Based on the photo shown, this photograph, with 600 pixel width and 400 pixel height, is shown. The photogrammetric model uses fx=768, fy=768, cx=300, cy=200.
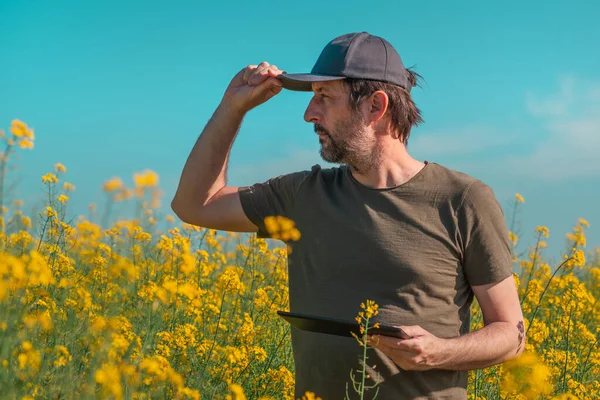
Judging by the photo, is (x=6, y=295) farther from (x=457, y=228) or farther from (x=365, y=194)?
(x=457, y=228)

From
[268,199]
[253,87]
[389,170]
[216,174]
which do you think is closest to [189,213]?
[216,174]

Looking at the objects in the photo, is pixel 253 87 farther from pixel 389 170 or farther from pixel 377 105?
pixel 389 170

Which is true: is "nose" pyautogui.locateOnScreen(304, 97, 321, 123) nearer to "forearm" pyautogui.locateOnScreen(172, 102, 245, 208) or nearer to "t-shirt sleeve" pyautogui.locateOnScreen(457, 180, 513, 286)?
"forearm" pyautogui.locateOnScreen(172, 102, 245, 208)

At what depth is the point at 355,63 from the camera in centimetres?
A: 291

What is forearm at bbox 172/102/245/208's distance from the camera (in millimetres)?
3090

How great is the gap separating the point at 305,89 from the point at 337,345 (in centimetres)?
99

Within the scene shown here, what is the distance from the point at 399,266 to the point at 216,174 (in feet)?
2.84

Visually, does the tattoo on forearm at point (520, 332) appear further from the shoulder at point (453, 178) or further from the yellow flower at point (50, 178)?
the yellow flower at point (50, 178)

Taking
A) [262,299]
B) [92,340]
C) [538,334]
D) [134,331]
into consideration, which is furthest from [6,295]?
[538,334]

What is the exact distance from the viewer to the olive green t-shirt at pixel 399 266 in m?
2.65

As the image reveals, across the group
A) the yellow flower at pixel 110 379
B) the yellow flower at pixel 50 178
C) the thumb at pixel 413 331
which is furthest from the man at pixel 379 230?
the yellow flower at pixel 50 178

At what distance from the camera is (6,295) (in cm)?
227

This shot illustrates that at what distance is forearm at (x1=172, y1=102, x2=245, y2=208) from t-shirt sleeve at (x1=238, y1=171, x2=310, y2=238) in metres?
0.13

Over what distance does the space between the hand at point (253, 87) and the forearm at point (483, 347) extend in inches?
46.3
